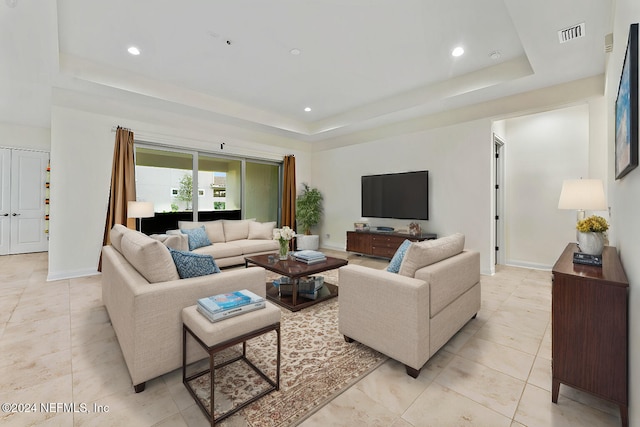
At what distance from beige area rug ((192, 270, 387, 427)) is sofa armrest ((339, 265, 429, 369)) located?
0.58ft

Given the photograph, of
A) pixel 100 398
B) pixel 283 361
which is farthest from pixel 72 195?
pixel 283 361

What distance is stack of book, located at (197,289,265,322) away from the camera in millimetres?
1582

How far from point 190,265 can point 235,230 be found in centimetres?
333

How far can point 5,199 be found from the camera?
5.91 m

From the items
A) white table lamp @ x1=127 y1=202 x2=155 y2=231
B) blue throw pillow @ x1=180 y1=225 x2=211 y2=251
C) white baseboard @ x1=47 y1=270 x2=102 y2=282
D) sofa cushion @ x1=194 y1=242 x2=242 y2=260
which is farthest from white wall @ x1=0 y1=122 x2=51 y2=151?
sofa cushion @ x1=194 y1=242 x2=242 y2=260

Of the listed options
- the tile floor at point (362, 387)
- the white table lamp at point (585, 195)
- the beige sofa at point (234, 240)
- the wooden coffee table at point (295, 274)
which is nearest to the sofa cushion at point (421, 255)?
the tile floor at point (362, 387)

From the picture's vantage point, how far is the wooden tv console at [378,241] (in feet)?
16.5

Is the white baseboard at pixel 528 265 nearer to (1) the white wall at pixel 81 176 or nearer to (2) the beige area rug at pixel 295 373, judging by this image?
(2) the beige area rug at pixel 295 373

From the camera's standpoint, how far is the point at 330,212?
22.9 feet

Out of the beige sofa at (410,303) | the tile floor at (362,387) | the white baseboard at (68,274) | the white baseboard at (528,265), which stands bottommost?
the tile floor at (362,387)

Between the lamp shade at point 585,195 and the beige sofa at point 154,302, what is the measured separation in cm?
282

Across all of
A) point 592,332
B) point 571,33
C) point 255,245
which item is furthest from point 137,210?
point 571,33

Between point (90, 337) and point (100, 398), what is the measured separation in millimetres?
988

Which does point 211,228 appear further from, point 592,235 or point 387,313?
point 592,235
